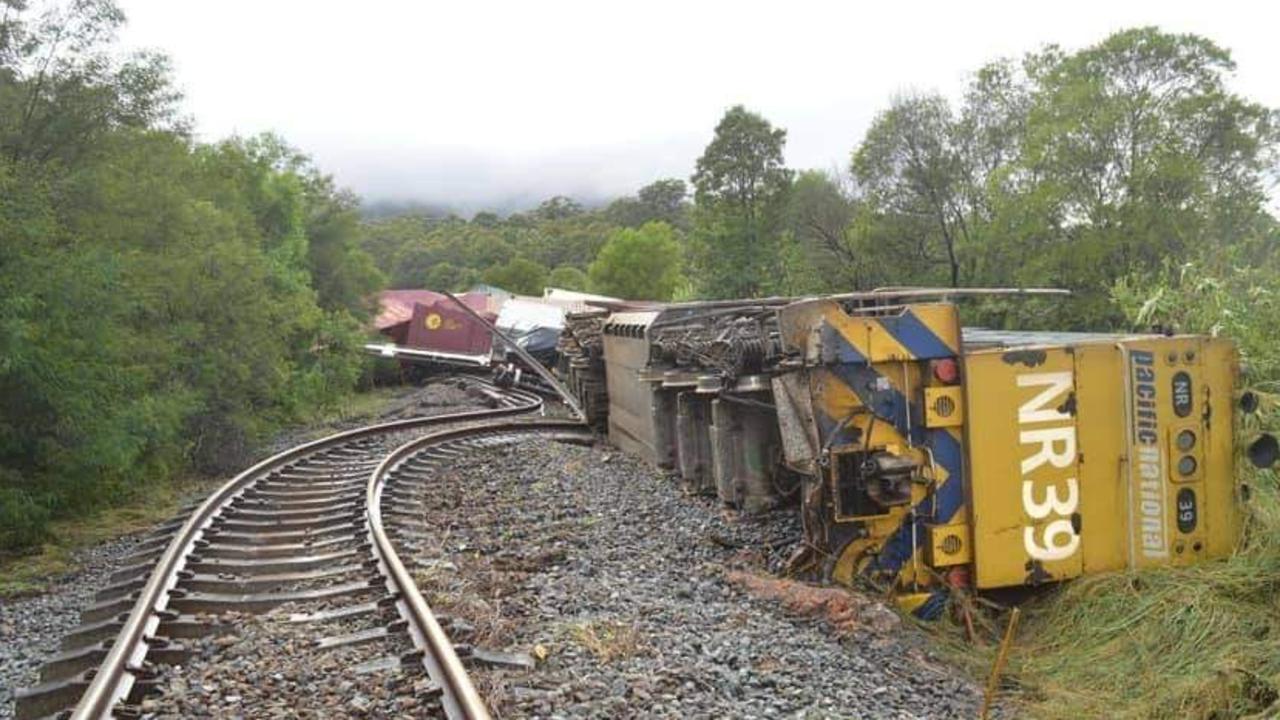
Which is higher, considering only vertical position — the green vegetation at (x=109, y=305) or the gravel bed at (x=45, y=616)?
the green vegetation at (x=109, y=305)

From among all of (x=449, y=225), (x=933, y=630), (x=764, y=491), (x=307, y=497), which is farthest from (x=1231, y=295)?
(x=449, y=225)

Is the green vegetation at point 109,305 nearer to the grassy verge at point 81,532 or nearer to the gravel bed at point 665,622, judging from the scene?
the grassy verge at point 81,532

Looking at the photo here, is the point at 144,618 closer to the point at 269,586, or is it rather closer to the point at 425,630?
the point at 269,586

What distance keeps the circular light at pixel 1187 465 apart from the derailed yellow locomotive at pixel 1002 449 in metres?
0.01

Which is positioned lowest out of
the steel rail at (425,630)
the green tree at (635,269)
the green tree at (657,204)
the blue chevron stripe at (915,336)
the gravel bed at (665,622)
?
the gravel bed at (665,622)

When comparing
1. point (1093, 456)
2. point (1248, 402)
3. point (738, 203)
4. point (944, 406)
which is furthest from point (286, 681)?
point (738, 203)

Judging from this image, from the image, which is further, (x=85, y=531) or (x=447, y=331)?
(x=447, y=331)

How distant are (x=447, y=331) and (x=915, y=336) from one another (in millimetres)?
27941

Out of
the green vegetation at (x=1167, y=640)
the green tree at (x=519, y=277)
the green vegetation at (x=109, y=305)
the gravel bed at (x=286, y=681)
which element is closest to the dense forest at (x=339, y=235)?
the green vegetation at (x=109, y=305)

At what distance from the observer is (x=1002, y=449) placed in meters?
5.82

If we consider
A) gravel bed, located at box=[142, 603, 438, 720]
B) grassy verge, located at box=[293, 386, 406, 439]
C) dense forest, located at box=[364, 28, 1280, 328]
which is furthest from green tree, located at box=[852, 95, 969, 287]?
gravel bed, located at box=[142, 603, 438, 720]

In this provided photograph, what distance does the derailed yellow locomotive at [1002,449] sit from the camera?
5797mm

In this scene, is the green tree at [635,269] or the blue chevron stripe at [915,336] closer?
the blue chevron stripe at [915,336]

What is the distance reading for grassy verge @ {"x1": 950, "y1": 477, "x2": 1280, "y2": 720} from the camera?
431cm
